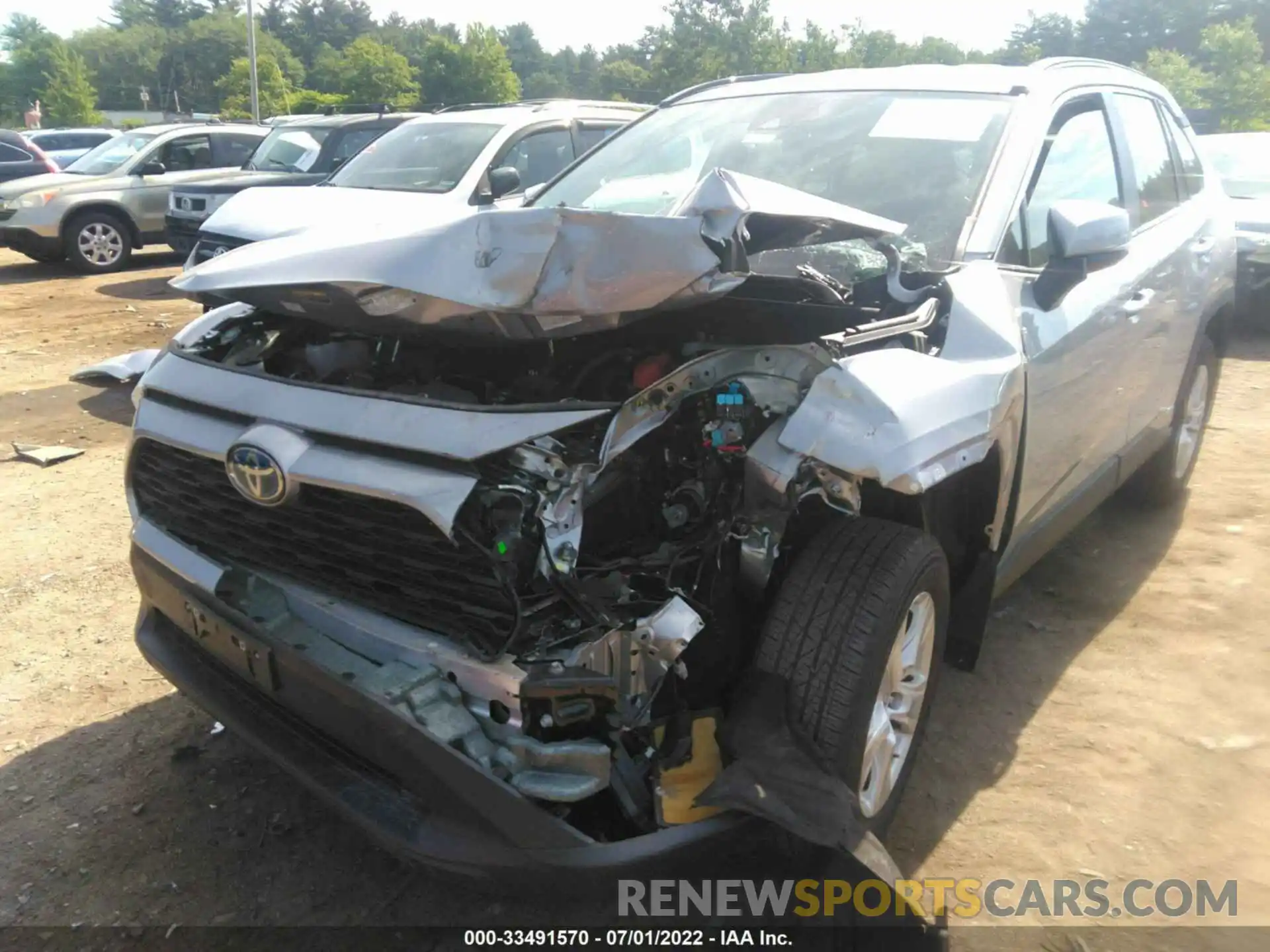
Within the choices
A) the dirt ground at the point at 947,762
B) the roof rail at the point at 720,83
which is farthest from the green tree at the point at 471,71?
the dirt ground at the point at 947,762

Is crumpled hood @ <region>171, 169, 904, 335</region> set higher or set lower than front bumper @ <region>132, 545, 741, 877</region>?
higher

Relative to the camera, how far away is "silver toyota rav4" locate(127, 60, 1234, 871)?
195cm

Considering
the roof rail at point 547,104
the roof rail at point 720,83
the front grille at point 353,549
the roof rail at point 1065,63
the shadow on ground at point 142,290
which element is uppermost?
the roof rail at point 1065,63

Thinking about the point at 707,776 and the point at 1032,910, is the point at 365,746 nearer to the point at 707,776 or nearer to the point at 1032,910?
the point at 707,776

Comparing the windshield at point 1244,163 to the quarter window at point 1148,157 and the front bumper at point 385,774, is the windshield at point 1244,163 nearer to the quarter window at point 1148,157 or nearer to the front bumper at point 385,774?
the quarter window at point 1148,157

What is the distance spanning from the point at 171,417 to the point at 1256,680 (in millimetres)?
3494

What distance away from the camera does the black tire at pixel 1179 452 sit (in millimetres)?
4438

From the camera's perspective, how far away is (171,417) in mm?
2438

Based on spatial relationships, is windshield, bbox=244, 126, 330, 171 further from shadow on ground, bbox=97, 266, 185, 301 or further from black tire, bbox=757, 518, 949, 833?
black tire, bbox=757, 518, 949, 833

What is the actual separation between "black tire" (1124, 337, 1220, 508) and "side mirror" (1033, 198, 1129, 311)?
6.10 feet

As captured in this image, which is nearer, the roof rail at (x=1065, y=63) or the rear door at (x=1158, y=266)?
the roof rail at (x=1065, y=63)

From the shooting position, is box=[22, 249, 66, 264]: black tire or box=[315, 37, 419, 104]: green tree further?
box=[315, 37, 419, 104]: green tree

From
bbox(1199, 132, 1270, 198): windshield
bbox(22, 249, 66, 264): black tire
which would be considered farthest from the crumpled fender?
bbox(22, 249, 66, 264): black tire

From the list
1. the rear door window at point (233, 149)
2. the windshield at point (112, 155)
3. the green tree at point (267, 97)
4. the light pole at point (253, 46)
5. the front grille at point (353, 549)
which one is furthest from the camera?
the green tree at point (267, 97)
